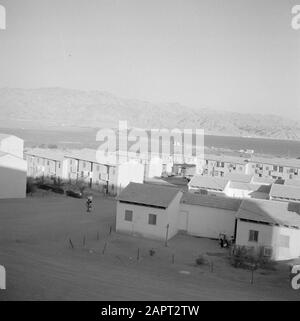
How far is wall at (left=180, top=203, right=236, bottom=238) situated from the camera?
2425cm

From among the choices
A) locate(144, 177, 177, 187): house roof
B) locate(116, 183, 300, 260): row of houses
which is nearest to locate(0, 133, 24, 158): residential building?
locate(144, 177, 177, 187): house roof

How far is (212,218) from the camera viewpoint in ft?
80.5

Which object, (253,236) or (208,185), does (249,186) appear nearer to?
(208,185)

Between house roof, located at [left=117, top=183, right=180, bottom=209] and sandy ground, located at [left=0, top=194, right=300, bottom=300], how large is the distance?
2.05 m

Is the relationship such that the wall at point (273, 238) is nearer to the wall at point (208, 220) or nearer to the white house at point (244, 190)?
the wall at point (208, 220)

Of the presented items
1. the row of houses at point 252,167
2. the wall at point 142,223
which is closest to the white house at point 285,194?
the wall at point 142,223

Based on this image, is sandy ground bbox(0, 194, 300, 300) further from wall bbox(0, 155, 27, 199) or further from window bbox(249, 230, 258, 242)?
wall bbox(0, 155, 27, 199)

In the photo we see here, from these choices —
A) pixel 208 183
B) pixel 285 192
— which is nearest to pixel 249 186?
pixel 208 183

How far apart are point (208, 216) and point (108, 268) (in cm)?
936

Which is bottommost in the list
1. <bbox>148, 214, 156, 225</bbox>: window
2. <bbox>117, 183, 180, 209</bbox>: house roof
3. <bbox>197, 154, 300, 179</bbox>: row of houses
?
<bbox>197, 154, 300, 179</bbox>: row of houses

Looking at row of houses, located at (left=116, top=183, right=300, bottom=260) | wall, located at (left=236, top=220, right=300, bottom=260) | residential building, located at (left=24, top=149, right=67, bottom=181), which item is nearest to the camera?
wall, located at (left=236, top=220, right=300, bottom=260)

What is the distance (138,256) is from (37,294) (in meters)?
6.89

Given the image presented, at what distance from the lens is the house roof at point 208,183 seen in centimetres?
3674
